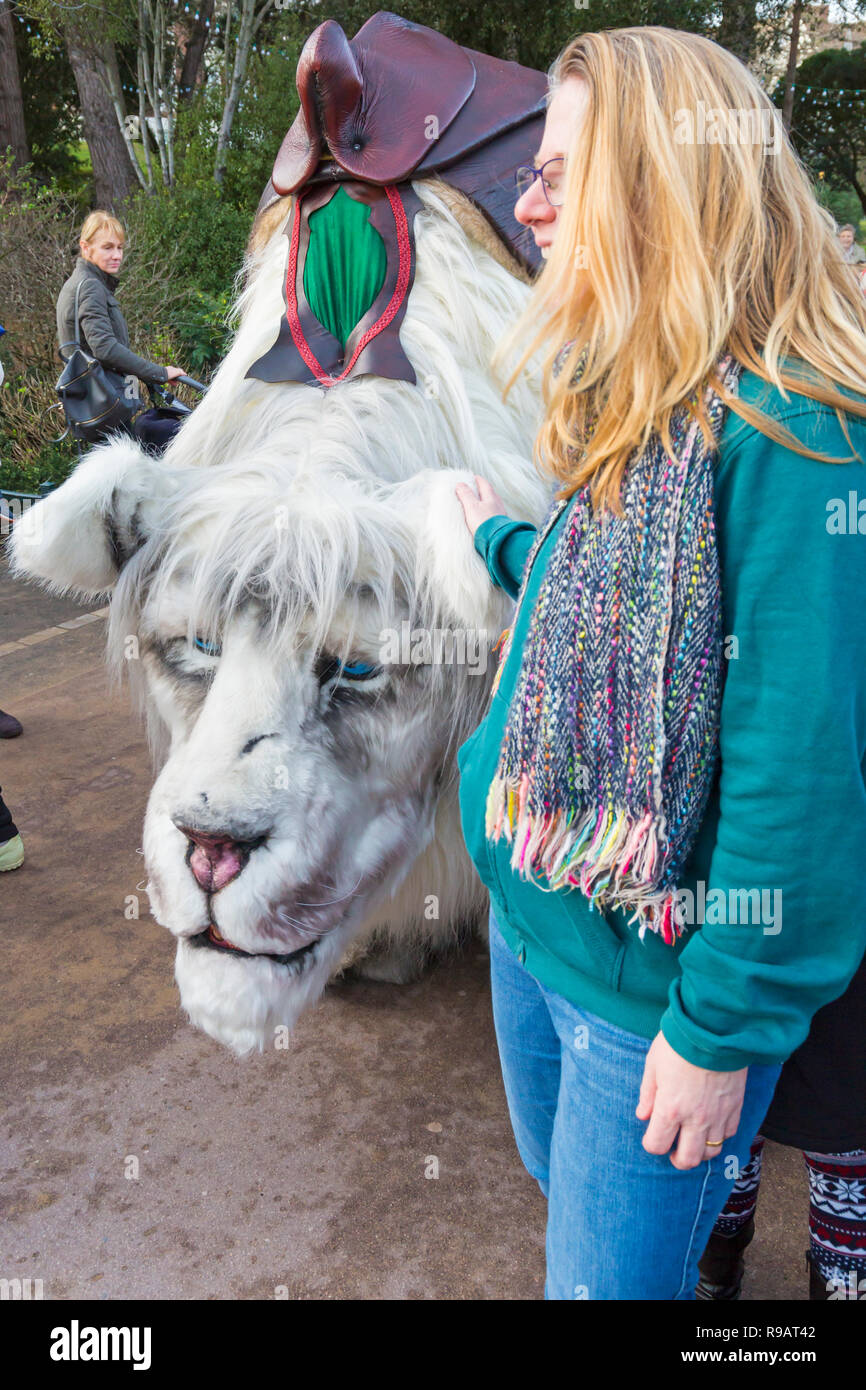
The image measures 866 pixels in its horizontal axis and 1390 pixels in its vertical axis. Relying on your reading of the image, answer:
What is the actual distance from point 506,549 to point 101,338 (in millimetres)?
4586

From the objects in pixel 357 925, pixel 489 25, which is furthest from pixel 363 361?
pixel 489 25

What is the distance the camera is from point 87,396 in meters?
5.67

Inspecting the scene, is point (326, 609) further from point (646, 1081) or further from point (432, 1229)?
point (432, 1229)

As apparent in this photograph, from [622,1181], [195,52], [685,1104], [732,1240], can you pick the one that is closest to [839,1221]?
[732,1240]

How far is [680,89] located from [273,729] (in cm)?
115

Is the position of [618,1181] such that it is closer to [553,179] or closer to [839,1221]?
[839,1221]

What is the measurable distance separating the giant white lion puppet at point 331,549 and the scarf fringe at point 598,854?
23.9 inches

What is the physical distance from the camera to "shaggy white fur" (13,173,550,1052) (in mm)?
1810

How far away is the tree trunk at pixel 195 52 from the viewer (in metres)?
12.9

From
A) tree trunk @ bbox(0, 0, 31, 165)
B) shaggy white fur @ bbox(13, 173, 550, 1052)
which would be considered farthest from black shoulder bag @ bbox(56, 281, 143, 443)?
tree trunk @ bbox(0, 0, 31, 165)

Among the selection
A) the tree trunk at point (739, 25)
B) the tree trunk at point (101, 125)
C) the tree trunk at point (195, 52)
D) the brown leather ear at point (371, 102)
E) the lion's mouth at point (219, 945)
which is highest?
the tree trunk at point (739, 25)

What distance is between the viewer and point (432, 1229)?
7.13 ft

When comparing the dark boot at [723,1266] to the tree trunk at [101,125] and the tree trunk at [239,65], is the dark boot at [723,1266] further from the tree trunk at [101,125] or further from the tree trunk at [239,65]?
the tree trunk at [101,125]

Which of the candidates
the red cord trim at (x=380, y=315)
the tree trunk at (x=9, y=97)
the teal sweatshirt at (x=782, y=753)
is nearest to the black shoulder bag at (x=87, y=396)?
the red cord trim at (x=380, y=315)
